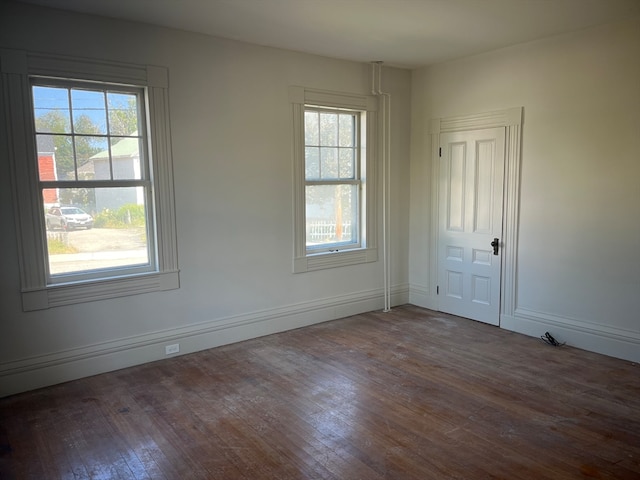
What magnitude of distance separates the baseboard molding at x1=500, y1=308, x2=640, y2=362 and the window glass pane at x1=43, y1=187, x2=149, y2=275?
359 cm

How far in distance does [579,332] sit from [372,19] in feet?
10.7

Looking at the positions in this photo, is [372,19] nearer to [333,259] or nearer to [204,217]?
[204,217]

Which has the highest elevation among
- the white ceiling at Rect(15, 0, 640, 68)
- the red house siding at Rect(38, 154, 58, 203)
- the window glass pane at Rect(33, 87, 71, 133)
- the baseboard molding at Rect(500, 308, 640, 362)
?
the white ceiling at Rect(15, 0, 640, 68)

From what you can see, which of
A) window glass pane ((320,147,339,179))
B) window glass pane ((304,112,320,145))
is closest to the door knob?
window glass pane ((320,147,339,179))

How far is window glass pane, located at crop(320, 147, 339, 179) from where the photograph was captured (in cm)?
507

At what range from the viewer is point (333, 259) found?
5.18 metres

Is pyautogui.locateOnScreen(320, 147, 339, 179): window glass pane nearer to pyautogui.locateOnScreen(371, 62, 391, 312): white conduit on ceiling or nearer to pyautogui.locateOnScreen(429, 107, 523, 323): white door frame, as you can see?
pyautogui.locateOnScreen(371, 62, 391, 312): white conduit on ceiling

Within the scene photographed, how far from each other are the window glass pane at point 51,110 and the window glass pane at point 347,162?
106 inches

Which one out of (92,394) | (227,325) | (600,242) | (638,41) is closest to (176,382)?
(92,394)

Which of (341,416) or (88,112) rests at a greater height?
(88,112)

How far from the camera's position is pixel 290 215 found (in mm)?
4797

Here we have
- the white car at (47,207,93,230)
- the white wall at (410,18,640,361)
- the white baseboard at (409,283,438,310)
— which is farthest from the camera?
the white baseboard at (409,283,438,310)

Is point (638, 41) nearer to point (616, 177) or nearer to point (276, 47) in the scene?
point (616, 177)

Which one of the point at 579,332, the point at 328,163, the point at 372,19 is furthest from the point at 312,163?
the point at 579,332
